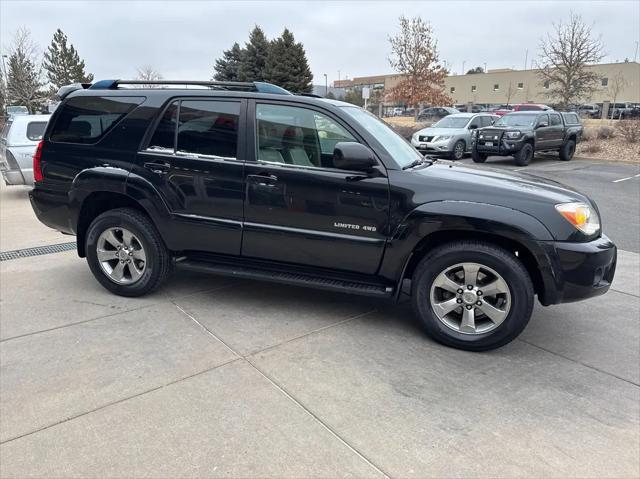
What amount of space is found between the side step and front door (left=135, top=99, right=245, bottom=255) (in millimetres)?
145

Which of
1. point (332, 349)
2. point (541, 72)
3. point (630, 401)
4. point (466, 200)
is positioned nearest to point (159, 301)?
point (332, 349)

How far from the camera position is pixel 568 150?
17656 mm

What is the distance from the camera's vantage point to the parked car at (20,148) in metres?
9.55

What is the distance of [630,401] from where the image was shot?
9.78ft

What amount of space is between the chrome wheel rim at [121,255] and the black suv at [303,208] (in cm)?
1

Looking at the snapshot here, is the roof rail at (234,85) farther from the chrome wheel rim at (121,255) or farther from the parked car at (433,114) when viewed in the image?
the parked car at (433,114)

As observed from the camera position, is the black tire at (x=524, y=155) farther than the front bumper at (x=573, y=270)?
Yes

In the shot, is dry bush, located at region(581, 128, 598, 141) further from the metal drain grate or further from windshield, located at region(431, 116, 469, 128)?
the metal drain grate

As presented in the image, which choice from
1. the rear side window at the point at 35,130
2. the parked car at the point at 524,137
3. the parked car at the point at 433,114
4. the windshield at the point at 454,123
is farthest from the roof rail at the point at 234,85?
the parked car at the point at 433,114

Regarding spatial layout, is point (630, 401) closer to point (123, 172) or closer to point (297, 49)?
point (123, 172)

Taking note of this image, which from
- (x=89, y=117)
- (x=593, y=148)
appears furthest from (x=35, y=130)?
(x=593, y=148)

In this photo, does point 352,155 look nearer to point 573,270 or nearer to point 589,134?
point 573,270

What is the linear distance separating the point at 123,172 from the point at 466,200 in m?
2.82

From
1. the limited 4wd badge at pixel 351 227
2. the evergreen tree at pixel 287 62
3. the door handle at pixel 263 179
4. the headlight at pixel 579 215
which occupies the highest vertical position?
the evergreen tree at pixel 287 62
